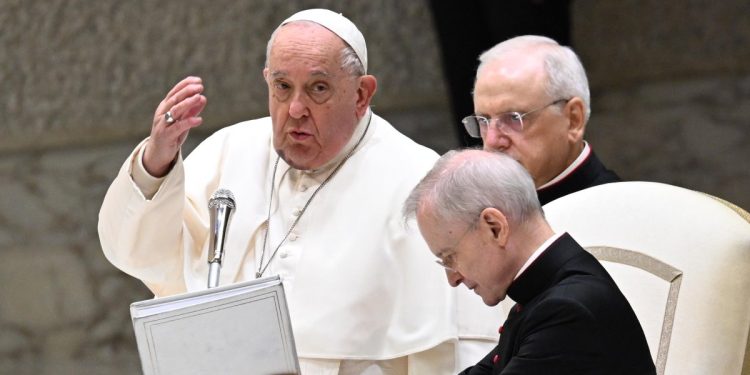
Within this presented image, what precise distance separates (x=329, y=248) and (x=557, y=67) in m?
0.78

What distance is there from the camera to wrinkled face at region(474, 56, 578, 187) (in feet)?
11.6

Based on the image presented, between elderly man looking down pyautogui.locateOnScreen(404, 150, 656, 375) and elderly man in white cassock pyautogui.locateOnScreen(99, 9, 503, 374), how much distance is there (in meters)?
0.79

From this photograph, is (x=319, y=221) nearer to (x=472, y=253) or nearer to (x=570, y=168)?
→ (x=570, y=168)

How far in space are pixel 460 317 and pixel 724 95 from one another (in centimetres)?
206

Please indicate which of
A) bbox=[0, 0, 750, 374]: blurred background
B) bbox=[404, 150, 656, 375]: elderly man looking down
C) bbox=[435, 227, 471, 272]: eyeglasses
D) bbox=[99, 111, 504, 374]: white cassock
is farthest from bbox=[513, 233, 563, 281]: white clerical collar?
bbox=[0, 0, 750, 374]: blurred background

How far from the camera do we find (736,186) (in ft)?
16.4

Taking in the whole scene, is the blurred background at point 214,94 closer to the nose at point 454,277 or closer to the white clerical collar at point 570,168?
the white clerical collar at point 570,168

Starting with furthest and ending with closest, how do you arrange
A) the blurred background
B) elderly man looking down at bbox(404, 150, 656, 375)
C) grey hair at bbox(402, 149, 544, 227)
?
the blurred background, grey hair at bbox(402, 149, 544, 227), elderly man looking down at bbox(404, 150, 656, 375)

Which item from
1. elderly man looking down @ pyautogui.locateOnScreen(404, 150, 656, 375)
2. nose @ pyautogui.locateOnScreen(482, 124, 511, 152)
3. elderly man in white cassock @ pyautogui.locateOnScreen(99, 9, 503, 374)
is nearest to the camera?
elderly man looking down @ pyautogui.locateOnScreen(404, 150, 656, 375)

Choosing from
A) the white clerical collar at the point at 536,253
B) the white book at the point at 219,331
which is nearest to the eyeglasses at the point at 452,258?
the white clerical collar at the point at 536,253

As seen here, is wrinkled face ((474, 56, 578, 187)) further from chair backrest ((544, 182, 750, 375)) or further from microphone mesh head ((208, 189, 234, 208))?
microphone mesh head ((208, 189, 234, 208))

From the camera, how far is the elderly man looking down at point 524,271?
240 centimetres

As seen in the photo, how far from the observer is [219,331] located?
292 centimetres

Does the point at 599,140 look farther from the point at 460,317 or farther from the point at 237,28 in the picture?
the point at 460,317
